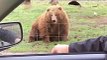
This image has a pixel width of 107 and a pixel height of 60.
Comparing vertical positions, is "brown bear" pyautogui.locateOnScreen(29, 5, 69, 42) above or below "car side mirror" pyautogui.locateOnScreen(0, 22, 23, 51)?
below

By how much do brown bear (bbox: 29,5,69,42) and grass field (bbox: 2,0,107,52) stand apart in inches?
7.1

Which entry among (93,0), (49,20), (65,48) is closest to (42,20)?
(49,20)

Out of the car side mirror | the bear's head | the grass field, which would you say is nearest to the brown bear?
the bear's head

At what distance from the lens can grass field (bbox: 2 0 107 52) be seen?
6.45 meters

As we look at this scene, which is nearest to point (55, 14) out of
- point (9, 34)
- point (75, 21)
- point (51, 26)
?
point (51, 26)

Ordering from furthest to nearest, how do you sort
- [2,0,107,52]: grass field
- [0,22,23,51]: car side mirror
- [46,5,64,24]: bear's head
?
[46,5,64,24]: bear's head < [2,0,107,52]: grass field < [0,22,23,51]: car side mirror

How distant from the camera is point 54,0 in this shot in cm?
945

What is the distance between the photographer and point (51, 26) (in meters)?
7.54

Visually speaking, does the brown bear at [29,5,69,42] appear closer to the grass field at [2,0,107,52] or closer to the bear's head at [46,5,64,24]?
the bear's head at [46,5,64,24]

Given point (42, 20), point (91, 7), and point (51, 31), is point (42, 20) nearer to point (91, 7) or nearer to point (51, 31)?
point (51, 31)

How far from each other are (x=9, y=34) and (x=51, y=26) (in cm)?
585

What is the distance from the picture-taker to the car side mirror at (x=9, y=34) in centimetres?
164

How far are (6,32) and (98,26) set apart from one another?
19.3 feet

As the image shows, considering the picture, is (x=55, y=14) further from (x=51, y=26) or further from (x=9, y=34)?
(x=9, y=34)
